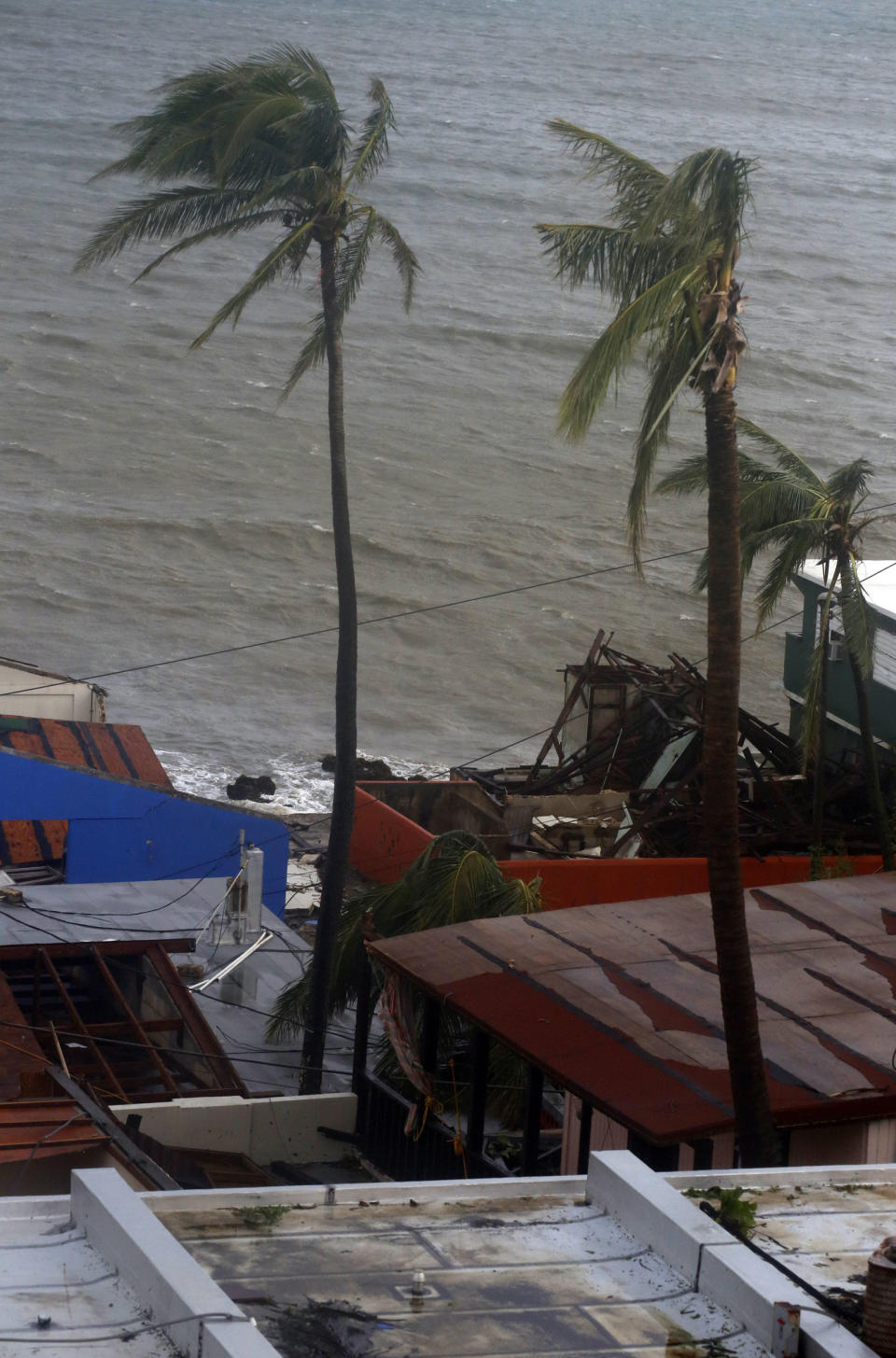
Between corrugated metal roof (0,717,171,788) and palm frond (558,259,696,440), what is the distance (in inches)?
710

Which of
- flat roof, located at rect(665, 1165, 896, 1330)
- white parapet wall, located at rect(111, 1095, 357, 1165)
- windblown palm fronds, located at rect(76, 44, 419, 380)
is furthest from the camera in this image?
windblown palm fronds, located at rect(76, 44, 419, 380)

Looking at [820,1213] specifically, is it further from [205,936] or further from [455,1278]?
[205,936]

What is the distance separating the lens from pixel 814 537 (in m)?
24.2

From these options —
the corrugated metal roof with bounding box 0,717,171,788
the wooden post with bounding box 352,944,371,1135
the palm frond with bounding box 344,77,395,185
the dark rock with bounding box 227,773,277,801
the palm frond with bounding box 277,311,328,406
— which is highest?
the palm frond with bounding box 344,77,395,185

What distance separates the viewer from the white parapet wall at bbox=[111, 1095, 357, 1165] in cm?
1692

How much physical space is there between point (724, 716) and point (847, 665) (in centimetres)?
1985

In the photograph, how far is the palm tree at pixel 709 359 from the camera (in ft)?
39.1

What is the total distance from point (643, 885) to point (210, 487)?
53.4m

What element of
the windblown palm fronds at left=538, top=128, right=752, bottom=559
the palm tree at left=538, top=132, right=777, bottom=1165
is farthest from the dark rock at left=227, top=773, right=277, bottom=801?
the palm tree at left=538, top=132, right=777, bottom=1165

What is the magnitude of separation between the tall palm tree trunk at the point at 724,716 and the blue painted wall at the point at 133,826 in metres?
15.1

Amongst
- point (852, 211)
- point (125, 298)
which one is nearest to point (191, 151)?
point (125, 298)

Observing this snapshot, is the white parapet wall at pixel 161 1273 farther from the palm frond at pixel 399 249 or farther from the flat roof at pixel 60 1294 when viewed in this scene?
the palm frond at pixel 399 249

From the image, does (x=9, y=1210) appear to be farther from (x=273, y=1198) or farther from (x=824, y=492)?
(x=824, y=492)

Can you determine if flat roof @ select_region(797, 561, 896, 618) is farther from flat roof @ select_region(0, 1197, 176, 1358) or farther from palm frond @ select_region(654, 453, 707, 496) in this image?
flat roof @ select_region(0, 1197, 176, 1358)
